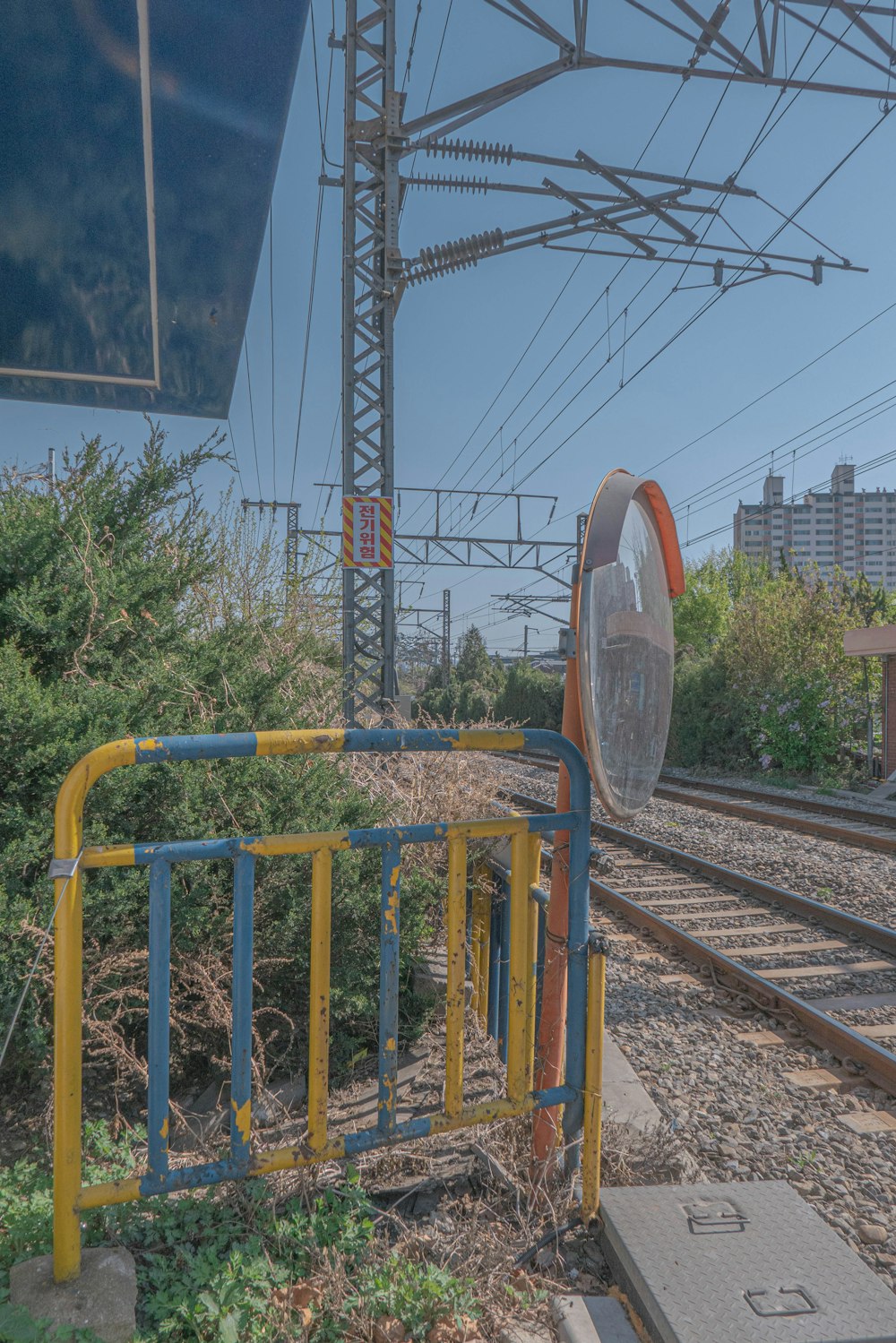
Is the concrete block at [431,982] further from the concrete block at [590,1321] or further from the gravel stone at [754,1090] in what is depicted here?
the concrete block at [590,1321]

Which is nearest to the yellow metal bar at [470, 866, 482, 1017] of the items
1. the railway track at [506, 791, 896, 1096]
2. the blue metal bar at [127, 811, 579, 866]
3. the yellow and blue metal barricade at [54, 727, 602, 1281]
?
the railway track at [506, 791, 896, 1096]

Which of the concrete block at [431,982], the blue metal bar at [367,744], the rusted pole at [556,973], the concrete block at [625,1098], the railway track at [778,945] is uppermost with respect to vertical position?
the blue metal bar at [367,744]

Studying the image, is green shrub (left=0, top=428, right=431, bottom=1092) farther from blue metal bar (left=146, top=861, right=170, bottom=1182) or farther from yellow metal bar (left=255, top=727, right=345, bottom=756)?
yellow metal bar (left=255, top=727, right=345, bottom=756)

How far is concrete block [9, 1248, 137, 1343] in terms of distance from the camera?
1808mm

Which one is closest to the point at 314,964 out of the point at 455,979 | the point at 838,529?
the point at 455,979

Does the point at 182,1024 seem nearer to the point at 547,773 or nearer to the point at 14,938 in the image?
the point at 14,938

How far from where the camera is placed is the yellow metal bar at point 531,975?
2.45 m

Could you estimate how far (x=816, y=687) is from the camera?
63.3ft

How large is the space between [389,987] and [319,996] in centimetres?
21

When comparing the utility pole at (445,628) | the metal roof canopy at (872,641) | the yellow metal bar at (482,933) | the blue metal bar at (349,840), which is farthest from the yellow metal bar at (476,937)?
the utility pole at (445,628)

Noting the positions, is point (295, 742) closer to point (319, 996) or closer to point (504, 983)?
point (319, 996)

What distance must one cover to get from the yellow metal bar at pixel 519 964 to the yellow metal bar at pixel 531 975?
1 centimetres

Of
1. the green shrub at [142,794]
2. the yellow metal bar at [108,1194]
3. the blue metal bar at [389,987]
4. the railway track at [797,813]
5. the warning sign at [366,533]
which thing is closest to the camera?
the yellow metal bar at [108,1194]

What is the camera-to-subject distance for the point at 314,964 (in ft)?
7.03
